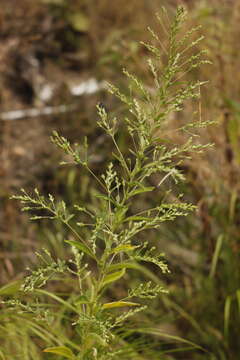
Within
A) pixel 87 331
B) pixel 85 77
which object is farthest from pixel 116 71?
pixel 87 331

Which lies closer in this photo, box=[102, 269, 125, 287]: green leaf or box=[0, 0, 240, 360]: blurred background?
box=[102, 269, 125, 287]: green leaf

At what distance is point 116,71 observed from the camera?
12.0 ft

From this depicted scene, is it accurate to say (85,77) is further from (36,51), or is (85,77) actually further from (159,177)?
(159,177)

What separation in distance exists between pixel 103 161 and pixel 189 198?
0.65 m

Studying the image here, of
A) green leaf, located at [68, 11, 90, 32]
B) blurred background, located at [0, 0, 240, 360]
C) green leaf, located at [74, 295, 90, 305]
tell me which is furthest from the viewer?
green leaf, located at [68, 11, 90, 32]

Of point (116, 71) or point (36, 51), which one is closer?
point (116, 71)

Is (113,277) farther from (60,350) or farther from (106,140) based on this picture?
(106,140)

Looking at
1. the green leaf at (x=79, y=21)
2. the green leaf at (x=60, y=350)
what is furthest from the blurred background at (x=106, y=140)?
the green leaf at (x=60, y=350)

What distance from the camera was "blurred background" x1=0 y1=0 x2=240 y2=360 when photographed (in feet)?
7.63

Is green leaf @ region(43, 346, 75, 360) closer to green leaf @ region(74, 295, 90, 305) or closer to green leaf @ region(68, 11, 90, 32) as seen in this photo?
green leaf @ region(74, 295, 90, 305)

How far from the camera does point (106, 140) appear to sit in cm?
343

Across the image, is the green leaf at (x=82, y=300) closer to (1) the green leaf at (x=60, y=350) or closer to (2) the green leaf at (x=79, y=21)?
(1) the green leaf at (x=60, y=350)

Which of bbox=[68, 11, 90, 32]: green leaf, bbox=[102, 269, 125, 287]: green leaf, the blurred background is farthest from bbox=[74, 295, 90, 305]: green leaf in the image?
bbox=[68, 11, 90, 32]: green leaf

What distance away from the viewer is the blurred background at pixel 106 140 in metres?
2.32
